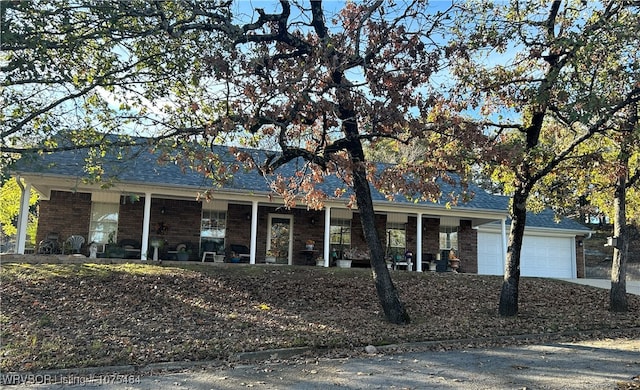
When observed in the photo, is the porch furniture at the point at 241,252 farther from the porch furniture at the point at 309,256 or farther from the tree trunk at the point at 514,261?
the tree trunk at the point at 514,261

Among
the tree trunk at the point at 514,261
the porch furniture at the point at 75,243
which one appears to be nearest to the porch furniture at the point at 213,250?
the porch furniture at the point at 75,243

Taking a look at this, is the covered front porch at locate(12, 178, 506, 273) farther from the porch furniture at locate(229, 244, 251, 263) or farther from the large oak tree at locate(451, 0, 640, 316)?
the large oak tree at locate(451, 0, 640, 316)

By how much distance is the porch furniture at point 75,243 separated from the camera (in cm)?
1570

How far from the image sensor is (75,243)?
51.5 feet

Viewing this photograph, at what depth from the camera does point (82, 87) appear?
29.2 feet

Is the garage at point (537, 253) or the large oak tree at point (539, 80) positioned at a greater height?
the large oak tree at point (539, 80)

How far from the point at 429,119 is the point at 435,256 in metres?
10.5

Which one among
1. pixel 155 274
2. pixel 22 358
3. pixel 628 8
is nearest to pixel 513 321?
pixel 628 8

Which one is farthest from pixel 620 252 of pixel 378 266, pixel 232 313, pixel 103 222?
pixel 103 222

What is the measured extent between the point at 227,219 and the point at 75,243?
5000mm

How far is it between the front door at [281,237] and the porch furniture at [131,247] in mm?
4559

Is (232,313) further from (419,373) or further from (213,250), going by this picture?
(213,250)

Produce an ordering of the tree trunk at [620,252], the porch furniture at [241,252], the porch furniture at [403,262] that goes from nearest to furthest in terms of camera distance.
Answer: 1. the tree trunk at [620,252]
2. the porch furniture at [241,252]
3. the porch furniture at [403,262]

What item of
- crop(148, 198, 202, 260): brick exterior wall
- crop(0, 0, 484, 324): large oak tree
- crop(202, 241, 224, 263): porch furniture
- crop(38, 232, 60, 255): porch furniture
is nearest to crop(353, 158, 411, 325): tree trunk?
crop(0, 0, 484, 324): large oak tree
